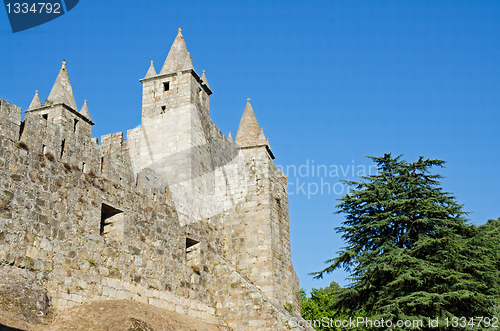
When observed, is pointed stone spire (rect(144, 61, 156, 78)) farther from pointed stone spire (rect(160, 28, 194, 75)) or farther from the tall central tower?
pointed stone spire (rect(160, 28, 194, 75))

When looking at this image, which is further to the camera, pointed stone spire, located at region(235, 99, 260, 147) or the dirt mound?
pointed stone spire, located at region(235, 99, 260, 147)

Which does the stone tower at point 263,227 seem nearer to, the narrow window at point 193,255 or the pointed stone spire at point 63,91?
the narrow window at point 193,255

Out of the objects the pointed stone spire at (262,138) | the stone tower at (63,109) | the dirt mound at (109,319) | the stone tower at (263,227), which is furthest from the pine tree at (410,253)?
the stone tower at (63,109)

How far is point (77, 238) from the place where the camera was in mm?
12820

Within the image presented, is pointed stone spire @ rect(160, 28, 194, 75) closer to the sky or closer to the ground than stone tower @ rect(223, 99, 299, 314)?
closer to the sky

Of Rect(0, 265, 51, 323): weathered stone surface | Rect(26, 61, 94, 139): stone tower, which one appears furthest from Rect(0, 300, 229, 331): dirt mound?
Rect(26, 61, 94, 139): stone tower

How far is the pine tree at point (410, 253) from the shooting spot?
1634cm

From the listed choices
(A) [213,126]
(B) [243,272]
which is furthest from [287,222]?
(A) [213,126]

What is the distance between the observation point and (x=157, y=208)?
16469 millimetres

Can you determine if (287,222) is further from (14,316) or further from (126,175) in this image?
(14,316)

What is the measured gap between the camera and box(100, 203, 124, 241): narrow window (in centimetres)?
1455

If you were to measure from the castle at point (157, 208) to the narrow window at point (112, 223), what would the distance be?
0.10ft

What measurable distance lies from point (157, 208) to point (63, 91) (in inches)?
384

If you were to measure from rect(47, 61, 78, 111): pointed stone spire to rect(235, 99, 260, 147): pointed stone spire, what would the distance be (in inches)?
303
